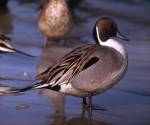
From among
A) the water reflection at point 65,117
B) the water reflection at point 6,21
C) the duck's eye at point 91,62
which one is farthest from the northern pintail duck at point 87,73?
the water reflection at point 6,21

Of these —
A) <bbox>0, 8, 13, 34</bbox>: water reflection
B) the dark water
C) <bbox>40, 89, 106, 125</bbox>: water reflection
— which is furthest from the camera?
<bbox>0, 8, 13, 34</bbox>: water reflection

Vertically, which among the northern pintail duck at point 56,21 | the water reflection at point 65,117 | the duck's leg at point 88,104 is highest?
the northern pintail duck at point 56,21

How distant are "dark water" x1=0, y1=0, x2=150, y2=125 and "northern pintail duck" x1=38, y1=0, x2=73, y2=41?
0.67 ft

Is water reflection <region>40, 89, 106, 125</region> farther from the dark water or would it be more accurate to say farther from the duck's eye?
the duck's eye

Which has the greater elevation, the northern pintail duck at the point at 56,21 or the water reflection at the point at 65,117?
the northern pintail duck at the point at 56,21

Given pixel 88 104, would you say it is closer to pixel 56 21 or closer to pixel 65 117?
pixel 65 117

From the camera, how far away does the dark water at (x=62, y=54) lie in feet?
21.7

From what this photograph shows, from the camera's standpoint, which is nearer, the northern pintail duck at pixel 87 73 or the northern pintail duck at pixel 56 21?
the northern pintail duck at pixel 87 73

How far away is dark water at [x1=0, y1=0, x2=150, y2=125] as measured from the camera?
6609 millimetres

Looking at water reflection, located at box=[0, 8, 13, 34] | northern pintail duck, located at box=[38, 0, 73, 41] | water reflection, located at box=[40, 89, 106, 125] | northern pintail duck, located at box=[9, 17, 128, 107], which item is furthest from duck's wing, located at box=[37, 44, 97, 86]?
water reflection, located at box=[0, 8, 13, 34]

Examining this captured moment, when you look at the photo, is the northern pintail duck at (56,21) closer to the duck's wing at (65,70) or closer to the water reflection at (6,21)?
the water reflection at (6,21)

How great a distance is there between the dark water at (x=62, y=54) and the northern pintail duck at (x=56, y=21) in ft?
0.67

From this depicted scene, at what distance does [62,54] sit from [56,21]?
985 millimetres

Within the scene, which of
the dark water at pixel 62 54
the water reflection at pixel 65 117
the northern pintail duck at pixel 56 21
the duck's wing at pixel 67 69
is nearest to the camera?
the water reflection at pixel 65 117
